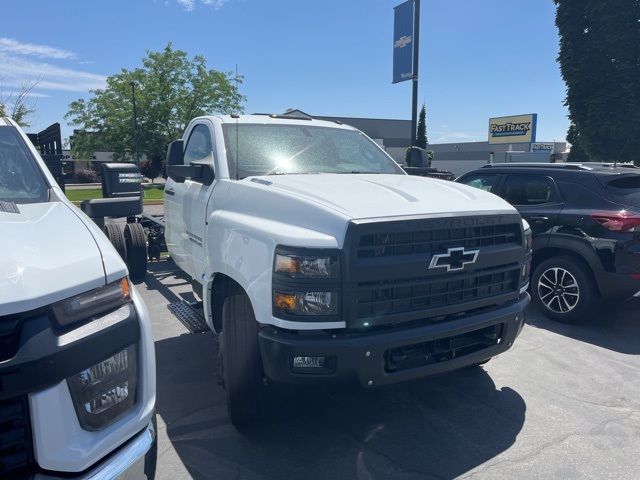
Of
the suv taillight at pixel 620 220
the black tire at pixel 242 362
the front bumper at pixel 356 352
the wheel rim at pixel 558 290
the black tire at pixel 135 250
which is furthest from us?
the black tire at pixel 135 250

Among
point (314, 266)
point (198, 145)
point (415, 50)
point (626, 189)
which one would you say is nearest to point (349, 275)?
point (314, 266)

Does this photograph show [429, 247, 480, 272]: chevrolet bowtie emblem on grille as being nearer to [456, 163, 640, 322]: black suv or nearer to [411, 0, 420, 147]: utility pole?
[456, 163, 640, 322]: black suv

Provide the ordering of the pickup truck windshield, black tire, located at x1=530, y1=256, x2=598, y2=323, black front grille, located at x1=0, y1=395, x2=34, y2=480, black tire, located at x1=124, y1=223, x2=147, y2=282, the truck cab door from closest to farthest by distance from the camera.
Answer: black front grille, located at x1=0, y1=395, x2=34, y2=480 → the pickup truck windshield → the truck cab door → black tire, located at x1=530, y1=256, x2=598, y2=323 → black tire, located at x1=124, y1=223, x2=147, y2=282

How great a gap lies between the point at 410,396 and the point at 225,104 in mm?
36875

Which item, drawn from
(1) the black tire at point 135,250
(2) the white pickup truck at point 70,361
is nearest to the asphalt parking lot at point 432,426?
(2) the white pickup truck at point 70,361

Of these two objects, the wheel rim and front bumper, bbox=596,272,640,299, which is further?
the wheel rim

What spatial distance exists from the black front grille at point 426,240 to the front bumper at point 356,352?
45 cm

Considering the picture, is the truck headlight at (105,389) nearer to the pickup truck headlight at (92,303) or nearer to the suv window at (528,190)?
the pickup truck headlight at (92,303)

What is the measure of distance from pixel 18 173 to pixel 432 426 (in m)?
3.17

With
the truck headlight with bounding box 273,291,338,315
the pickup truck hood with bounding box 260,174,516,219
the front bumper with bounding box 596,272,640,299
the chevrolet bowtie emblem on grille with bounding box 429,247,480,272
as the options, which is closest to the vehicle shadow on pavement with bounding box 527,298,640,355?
the front bumper with bounding box 596,272,640,299

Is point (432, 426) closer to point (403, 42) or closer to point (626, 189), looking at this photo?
point (626, 189)

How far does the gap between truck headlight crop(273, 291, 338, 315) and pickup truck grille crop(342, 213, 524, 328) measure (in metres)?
0.07

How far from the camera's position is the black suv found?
16.9 ft

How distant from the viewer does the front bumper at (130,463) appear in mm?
1650
